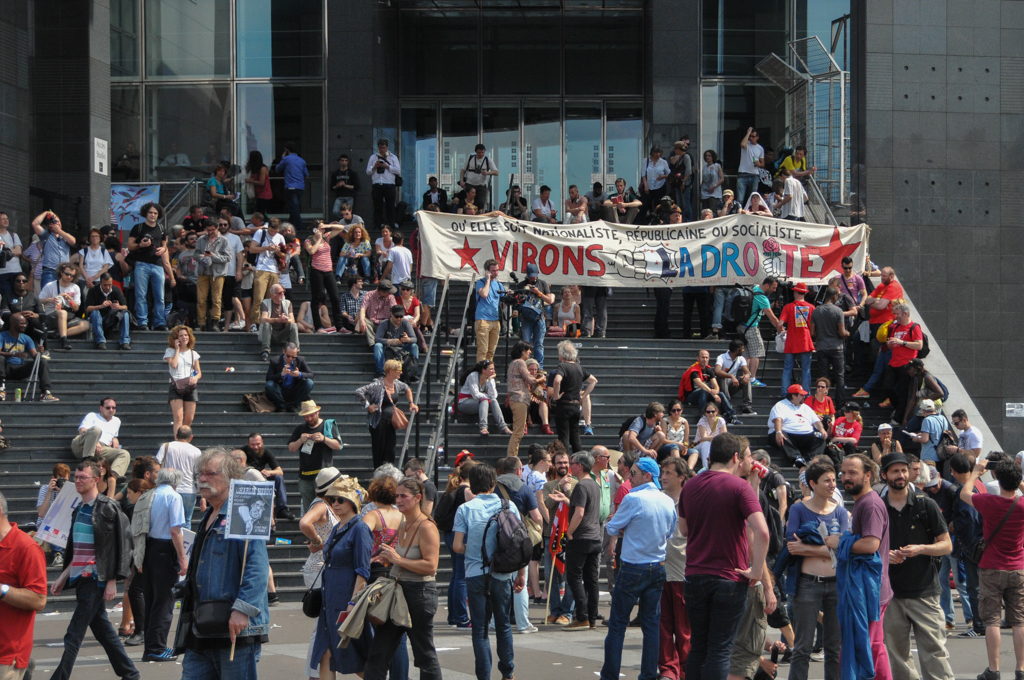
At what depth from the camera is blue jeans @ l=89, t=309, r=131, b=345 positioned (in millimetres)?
18078

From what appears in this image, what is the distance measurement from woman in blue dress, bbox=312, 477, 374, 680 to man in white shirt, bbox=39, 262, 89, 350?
37.8 feet

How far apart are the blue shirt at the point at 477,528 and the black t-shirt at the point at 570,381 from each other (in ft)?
21.3

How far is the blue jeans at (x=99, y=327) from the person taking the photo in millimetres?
18078

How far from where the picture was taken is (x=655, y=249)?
1986 centimetres

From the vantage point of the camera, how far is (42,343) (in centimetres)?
1739

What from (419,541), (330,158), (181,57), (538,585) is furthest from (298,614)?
(181,57)

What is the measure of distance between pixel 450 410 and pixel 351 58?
1377 centimetres

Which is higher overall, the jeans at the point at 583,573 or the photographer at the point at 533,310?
the photographer at the point at 533,310

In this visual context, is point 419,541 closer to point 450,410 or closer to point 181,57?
point 450,410

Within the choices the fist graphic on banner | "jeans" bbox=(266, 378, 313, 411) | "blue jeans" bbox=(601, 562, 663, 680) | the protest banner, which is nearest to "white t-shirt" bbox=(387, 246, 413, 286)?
the fist graphic on banner

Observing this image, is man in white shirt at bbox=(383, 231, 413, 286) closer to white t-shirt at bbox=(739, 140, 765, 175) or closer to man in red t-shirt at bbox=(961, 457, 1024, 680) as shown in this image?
white t-shirt at bbox=(739, 140, 765, 175)

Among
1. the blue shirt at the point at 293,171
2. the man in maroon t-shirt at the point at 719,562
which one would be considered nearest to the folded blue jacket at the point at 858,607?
the man in maroon t-shirt at the point at 719,562

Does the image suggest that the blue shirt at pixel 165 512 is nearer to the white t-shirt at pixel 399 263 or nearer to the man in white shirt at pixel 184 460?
the man in white shirt at pixel 184 460

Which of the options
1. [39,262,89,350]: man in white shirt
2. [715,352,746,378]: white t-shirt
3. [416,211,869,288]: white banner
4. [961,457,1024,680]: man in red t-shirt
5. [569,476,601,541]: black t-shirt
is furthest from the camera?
[416,211,869,288]: white banner
